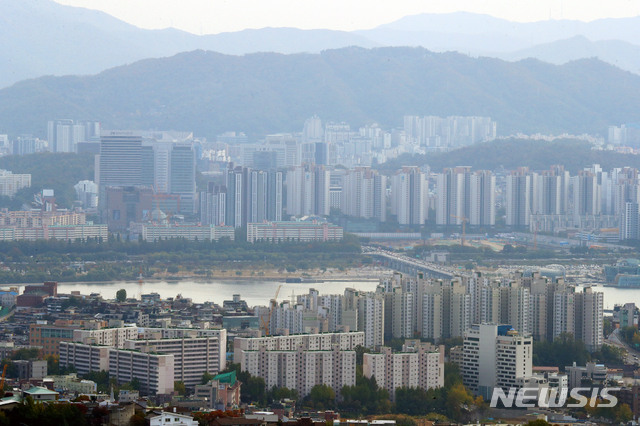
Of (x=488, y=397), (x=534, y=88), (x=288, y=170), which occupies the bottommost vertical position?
(x=488, y=397)

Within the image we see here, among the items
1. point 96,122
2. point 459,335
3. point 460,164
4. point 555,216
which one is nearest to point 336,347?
point 459,335

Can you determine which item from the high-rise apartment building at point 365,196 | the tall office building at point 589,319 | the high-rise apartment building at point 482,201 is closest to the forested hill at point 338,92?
the high-rise apartment building at point 365,196

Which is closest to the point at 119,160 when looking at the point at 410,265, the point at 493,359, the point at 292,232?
the point at 292,232

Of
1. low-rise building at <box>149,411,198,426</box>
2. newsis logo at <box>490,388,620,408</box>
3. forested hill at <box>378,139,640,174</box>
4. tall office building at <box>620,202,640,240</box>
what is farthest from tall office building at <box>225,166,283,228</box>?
low-rise building at <box>149,411,198,426</box>

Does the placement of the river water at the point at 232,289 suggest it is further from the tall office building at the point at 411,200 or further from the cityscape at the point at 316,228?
the tall office building at the point at 411,200

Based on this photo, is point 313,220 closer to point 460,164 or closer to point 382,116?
point 460,164

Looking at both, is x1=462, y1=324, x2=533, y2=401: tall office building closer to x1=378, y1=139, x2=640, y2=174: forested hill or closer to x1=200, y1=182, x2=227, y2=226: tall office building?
x1=200, y1=182, x2=227, y2=226: tall office building
